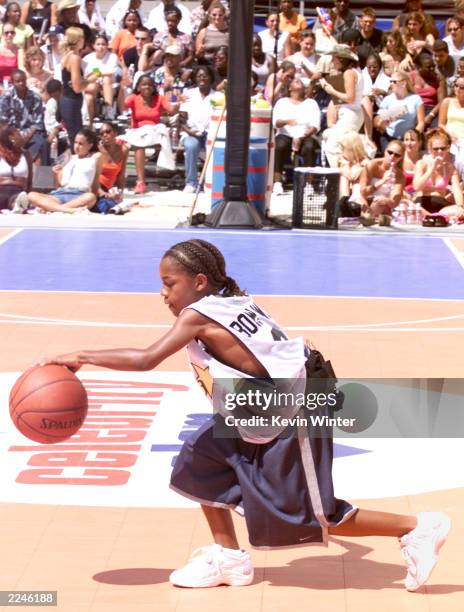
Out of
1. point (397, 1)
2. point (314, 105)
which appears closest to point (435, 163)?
point (314, 105)

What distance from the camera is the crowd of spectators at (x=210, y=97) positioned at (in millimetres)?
17984

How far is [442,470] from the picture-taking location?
7504 mm

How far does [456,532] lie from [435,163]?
11831 millimetres

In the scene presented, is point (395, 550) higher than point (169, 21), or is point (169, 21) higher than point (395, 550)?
point (169, 21)

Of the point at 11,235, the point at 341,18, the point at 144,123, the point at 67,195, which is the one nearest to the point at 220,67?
the point at 144,123

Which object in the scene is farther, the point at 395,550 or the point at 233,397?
the point at 395,550

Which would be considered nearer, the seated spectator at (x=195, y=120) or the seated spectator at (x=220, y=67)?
the seated spectator at (x=195, y=120)

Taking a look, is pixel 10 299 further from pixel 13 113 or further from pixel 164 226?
pixel 13 113

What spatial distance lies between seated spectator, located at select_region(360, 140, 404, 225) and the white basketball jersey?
40.2 feet

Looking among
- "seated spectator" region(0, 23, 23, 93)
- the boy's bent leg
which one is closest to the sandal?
"seated spectator" region(0, 23, 23, 93)

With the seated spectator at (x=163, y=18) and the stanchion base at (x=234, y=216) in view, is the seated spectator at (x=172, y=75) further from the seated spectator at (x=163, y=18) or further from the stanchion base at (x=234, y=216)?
the stanchion base at (x=234, y=216)

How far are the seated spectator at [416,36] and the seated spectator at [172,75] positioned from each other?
345 cm

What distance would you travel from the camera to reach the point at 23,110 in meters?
19.1

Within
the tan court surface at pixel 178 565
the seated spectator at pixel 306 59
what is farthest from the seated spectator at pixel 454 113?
the tan court surface at pixel 178 565
